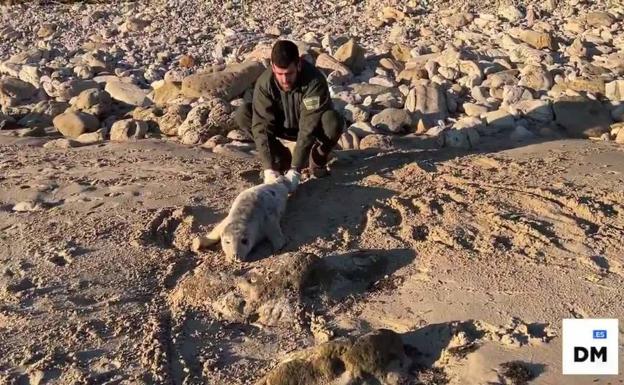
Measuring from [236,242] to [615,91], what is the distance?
4.82m

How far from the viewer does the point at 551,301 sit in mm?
3875

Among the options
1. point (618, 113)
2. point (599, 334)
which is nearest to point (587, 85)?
point (618, 113)

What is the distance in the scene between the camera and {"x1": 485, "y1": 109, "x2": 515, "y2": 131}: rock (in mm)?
6766

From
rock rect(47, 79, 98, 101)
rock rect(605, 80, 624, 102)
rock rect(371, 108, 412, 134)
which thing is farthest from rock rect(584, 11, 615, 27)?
rock rect(47, 79, 98, 101)

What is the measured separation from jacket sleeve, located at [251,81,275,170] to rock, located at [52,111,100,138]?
2.49 metres

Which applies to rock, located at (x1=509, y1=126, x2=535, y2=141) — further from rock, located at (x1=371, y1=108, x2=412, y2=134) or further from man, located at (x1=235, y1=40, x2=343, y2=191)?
man, located at (x1=235, y1=40, x2=343, y2=191)

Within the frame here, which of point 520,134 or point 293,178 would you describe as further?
point 520,134

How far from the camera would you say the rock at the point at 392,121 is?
691 cm

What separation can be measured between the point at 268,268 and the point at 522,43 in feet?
19.5

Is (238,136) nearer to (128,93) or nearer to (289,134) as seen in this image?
(289,134)

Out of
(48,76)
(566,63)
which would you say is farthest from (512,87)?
(48,76)

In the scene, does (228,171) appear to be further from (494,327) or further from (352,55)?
(352,55)

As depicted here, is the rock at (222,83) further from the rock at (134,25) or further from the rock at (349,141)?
the rock at (134,25)

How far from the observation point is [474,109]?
23.8ft
